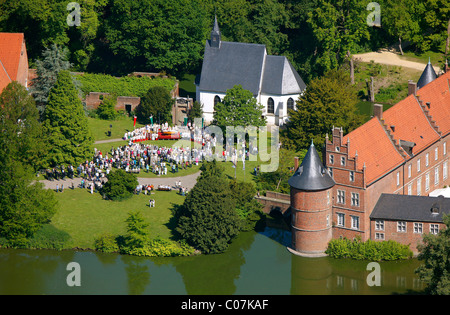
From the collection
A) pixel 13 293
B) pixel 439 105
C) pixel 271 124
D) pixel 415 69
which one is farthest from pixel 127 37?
pixel 13 293

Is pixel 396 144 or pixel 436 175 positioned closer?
pixel 396 144

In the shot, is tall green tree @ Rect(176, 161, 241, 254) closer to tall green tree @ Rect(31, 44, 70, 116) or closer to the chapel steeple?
A: tall green tree @ Rect(31, 44, 70, 116)

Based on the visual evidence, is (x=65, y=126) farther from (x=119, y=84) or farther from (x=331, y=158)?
(x=331, y=158)

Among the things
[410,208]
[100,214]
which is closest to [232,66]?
[100,214]

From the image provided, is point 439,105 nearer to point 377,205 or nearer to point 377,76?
point 377,205

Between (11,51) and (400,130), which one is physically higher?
(11,51)

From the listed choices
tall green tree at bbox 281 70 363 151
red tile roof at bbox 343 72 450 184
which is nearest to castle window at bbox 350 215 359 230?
red tile roof at bbox 343 72 450 184
